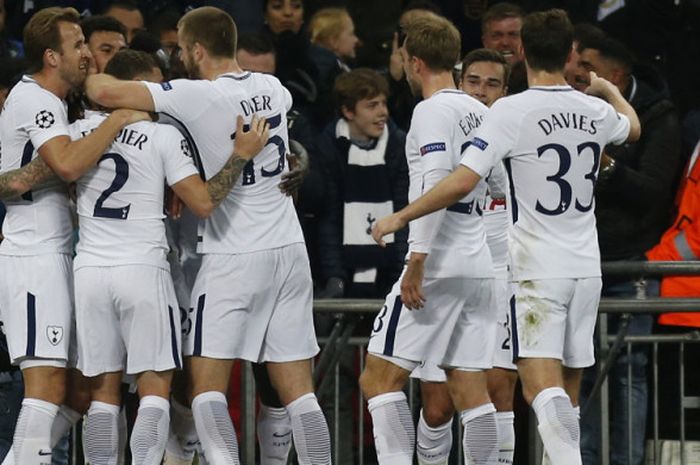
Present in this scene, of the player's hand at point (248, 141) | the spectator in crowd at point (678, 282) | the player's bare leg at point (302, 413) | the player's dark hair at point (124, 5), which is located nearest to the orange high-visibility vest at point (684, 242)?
the spectator in crowd at point (678, 282)

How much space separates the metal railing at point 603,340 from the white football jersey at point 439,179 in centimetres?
113

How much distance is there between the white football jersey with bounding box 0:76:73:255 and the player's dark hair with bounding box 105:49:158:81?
320 mm

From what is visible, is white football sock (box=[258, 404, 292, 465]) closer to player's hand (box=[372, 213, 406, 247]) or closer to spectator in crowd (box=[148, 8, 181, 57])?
player's hand (box=[372, 213, 406, 247])

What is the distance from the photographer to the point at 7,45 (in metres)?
11.7

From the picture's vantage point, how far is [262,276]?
347 inches

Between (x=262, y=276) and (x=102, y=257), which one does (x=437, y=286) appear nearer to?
(x=262, y=276)

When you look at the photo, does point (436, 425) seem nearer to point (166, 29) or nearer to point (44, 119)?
point (44, 119)

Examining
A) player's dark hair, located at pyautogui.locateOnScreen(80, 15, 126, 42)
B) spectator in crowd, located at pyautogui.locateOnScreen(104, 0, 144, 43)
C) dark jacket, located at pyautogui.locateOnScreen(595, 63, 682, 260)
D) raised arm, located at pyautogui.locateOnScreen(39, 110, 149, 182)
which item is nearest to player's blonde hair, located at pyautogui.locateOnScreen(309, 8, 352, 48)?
spectator in crowd, located at pyautogui.locateOnScreen(104, 0, 144, 43)

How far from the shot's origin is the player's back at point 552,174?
855 cm

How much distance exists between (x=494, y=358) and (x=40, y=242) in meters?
2.74

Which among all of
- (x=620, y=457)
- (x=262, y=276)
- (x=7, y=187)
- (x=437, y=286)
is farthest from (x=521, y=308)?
(x=7, y=187)

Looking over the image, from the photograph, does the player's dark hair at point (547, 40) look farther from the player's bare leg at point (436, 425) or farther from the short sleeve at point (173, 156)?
the player's bare leg at point (436, 425)

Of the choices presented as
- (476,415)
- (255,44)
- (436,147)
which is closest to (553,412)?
(476,415)

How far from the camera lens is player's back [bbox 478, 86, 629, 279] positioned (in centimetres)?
855
